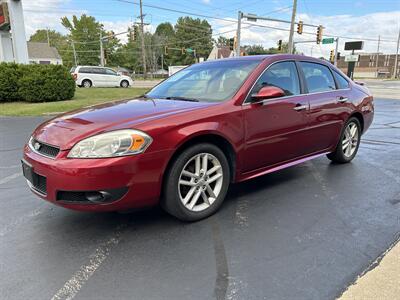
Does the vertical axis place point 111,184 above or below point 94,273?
above

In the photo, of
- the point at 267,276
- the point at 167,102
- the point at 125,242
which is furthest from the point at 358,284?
the point at 167,102

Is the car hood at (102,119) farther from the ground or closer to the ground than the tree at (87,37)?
closer to the ground

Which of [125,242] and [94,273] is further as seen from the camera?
[125,242]

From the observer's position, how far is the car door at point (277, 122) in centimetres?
371

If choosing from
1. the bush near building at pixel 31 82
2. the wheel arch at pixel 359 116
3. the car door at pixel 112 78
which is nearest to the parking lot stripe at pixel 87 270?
the wheel arch at pixel 359 116

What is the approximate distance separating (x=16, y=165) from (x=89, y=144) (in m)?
3.37

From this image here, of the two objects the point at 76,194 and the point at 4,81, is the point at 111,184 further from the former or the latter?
the point at 4,81

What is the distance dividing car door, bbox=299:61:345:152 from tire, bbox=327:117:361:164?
0.26 meters

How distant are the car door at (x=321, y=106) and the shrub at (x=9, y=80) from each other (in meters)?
13.6

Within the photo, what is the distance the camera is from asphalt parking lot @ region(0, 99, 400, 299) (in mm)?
2422

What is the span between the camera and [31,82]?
14586 mm

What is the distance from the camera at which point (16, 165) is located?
5555 mm

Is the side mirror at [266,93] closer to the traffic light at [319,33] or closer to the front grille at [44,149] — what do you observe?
the front grille at [44,149]

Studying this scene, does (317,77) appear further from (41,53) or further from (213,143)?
(41,53)
